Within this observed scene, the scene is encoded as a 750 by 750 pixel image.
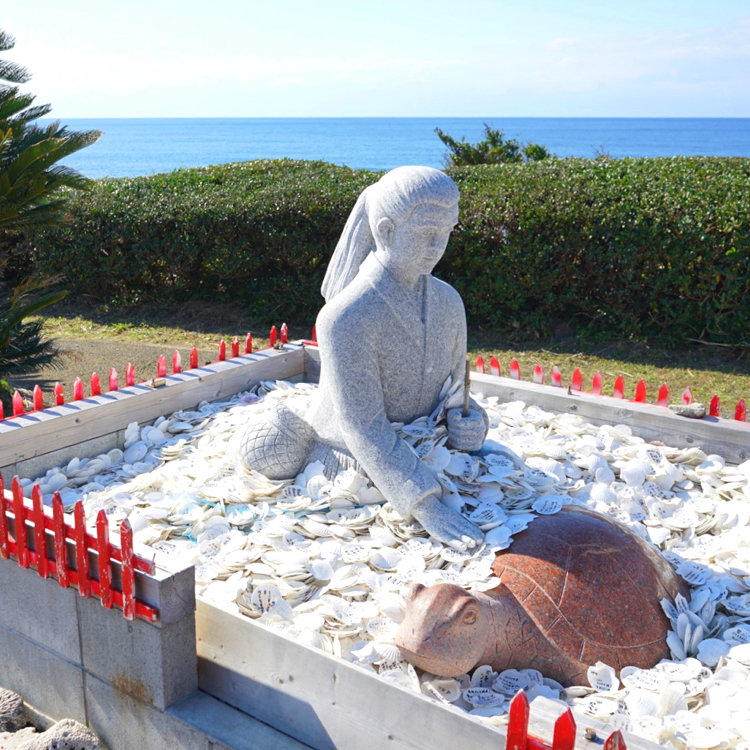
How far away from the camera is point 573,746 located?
223cm

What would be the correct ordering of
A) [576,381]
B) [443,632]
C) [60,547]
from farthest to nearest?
1. [576,381]
2. [60,547]
3. [443,632]

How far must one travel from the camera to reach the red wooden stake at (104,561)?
298 cm

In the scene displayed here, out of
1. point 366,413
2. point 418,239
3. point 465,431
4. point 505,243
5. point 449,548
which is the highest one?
point 418,239

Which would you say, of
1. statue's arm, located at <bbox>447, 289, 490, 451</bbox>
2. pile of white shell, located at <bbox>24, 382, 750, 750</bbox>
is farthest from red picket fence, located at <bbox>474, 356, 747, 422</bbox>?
statue's arm, located at <bbox>447, 289, 490, 451</bbox>

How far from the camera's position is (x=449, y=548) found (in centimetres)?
349

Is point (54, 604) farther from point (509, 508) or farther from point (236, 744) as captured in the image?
point (509, 508)

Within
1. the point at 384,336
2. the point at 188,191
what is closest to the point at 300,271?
the point at 188,191

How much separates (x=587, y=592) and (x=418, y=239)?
162cm

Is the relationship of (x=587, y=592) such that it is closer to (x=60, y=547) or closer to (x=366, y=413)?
(x=366, y=413)

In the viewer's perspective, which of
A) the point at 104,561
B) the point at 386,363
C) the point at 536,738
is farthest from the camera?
the point at 386,363

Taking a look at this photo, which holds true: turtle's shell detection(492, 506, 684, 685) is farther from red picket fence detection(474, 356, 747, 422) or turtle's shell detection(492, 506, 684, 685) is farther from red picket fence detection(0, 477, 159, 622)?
red picket fence detection(474, 356, 747, 422)

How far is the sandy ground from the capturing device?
26.6ft

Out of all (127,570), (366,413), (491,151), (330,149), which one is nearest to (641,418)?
(366,413)

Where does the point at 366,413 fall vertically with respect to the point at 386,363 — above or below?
below
